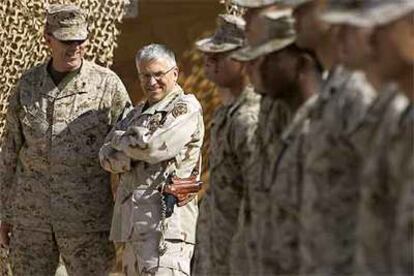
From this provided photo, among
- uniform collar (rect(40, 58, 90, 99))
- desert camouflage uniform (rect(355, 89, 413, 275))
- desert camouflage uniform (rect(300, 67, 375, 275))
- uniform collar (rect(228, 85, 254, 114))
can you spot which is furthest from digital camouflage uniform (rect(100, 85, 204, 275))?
desert camouflage uniform (rect(355, 89, 413, 275))

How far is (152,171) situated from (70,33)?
2.71ft

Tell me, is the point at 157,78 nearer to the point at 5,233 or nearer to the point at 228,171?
the point at 5,233

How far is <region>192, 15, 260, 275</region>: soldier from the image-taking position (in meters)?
6.70

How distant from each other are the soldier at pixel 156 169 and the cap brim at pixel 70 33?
1.11 ft

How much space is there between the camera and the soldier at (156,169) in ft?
26.8

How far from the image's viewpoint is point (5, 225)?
8617 mm

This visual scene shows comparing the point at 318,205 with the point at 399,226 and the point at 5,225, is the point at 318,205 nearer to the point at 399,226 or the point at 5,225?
the point at 399,226

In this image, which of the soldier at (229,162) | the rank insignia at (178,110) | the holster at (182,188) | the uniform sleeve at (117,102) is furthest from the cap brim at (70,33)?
the soldier at (229,162)

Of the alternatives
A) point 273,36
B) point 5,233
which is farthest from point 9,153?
A: point 273,36

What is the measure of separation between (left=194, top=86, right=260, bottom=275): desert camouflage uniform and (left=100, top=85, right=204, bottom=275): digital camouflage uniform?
1.21m

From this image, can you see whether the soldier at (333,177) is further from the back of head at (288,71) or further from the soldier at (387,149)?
the back of head at (288,71)

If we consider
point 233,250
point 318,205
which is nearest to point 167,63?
point 233,250

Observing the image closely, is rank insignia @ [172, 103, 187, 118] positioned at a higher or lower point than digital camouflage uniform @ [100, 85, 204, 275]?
higher

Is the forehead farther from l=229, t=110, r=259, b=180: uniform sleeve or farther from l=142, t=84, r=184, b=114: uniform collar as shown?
l=229, t=110, r=259, b=180: uniform sleeve
